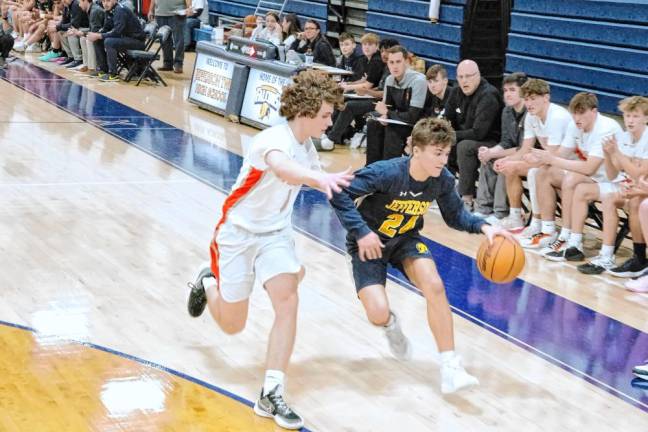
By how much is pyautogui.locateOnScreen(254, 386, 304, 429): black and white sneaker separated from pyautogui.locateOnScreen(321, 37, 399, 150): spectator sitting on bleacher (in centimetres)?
762

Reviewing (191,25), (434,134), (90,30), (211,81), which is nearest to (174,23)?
(90,30)

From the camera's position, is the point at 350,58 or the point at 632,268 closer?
the point at 632,268

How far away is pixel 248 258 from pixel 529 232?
14.3 feet

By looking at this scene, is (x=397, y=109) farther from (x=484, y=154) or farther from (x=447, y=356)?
(x=447, y=356)

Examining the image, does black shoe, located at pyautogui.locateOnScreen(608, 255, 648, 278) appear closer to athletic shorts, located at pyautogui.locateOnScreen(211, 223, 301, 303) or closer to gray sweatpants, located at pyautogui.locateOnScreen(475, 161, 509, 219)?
gray sweatpants, located at pyautogui.locateOnScreen(475, 161, 509, 219)

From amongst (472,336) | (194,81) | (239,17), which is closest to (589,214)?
(472,336)

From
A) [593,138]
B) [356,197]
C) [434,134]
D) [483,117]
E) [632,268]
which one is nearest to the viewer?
[434,134]

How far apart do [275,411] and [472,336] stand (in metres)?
1.91

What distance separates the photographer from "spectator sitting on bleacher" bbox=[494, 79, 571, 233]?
330 inches

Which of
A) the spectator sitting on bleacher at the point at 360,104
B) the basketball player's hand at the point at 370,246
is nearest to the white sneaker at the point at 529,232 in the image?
the spectator sitting on bleacher at the point at 360,104

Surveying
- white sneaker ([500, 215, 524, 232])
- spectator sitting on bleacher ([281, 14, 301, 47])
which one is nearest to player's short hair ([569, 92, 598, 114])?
white sneaker ([500, 215, 524, 232])

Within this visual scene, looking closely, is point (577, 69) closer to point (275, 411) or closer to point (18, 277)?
point (18, 277)

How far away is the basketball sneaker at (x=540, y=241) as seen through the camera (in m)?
8.38

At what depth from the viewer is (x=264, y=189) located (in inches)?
191
